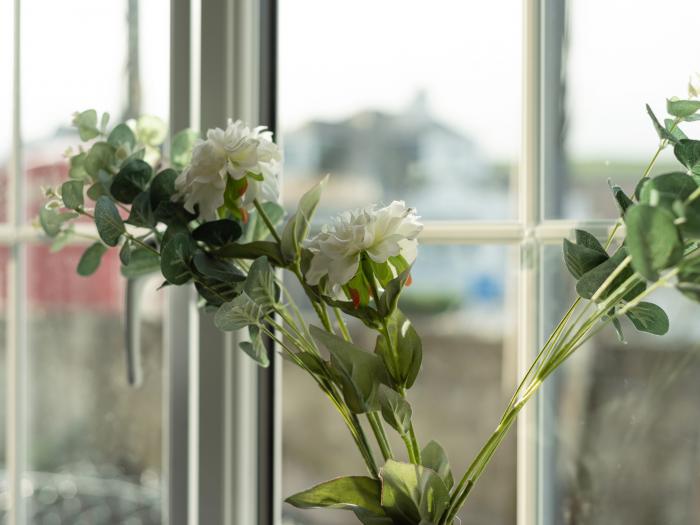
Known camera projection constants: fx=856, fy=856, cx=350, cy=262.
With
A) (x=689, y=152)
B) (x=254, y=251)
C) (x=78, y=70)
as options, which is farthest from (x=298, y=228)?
(x=78, y=70)

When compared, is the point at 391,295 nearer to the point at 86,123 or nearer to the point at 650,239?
the point at 650,239

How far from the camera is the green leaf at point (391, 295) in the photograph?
2.53 ft

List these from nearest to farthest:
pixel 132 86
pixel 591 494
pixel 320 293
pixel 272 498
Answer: pixel 320 293, pixel 591 494, pixel 272 498, pixel 132 86

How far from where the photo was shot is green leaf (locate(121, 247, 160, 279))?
98 centimetres

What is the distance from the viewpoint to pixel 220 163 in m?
0.83

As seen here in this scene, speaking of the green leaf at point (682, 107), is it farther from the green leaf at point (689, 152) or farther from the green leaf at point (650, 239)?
the green leaf at point (650, 239)

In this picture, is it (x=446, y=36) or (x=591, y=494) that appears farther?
(x=446, y=36)

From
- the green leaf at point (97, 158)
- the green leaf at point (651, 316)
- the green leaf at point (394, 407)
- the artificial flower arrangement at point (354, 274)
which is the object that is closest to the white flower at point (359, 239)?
the artificial flower arrangement at point (354, 274)

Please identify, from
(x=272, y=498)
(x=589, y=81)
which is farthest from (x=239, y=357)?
(x=589, y=81)

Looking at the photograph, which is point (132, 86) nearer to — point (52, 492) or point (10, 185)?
point (10, 185)

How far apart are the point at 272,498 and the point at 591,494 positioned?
0.44 m

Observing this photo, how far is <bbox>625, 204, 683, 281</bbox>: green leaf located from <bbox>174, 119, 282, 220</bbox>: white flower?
0.37 m

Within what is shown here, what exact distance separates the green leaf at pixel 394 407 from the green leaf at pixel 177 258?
0.24 metres

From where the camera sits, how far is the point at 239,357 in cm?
116
